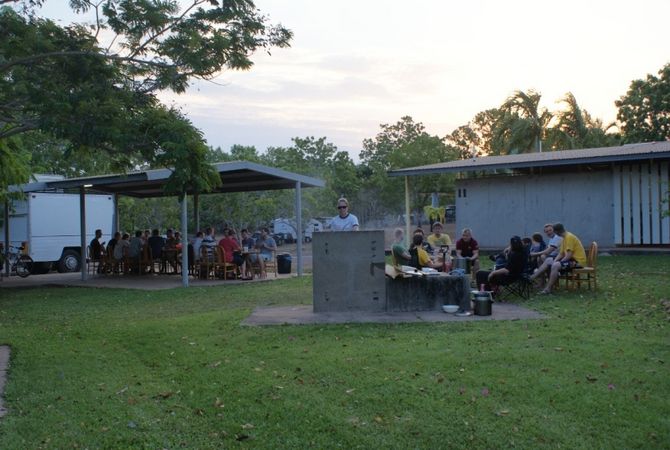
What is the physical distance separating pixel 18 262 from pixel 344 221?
13.6 metres

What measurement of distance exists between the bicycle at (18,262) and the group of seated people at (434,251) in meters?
12.5

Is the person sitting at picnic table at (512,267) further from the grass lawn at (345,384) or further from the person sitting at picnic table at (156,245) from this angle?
the person sitting at picnic table at (156,245)

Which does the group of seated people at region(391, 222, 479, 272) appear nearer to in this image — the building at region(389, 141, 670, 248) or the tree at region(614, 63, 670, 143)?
the building at region(389, 141, 670, 248)

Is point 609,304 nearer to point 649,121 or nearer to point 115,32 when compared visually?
point 115,32

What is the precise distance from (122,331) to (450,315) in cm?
436

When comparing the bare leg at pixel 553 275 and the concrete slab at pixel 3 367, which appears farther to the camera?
the bare leg at pixel 553 275

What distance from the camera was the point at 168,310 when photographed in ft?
37.9

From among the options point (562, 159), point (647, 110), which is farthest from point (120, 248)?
point (647, 110)

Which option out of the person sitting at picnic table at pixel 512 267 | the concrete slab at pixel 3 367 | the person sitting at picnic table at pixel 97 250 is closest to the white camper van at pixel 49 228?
the person sitting at picnic table at pixel 97 250

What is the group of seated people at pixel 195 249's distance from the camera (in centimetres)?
1708

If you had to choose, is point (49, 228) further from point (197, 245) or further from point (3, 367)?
point (3, 367)

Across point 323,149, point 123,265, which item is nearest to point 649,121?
point 323,149

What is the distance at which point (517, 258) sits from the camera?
11172 millimetres

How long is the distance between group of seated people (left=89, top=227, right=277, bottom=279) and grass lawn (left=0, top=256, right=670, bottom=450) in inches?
284
